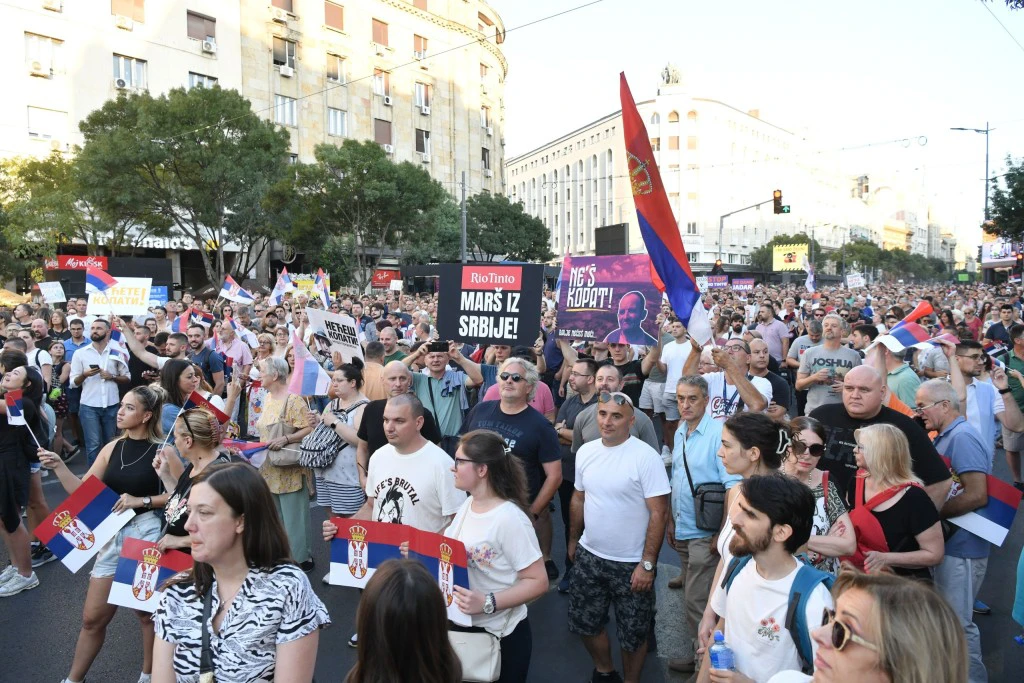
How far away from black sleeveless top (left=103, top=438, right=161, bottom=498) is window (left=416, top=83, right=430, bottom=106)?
173ft

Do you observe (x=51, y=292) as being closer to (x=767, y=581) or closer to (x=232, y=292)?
(x=232, y=292)

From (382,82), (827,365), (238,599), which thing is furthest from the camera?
(382,82)

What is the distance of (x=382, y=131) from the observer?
5184cm

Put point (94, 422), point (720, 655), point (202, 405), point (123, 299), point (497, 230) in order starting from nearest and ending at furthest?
point (720, 655), point (202, 405), point (94, 422), point (123, 299), point (497, 230)

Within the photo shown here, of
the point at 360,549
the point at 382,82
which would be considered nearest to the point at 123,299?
→ the point at 360,549

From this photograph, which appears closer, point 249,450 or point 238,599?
point 238,599

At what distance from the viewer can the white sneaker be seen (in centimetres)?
574

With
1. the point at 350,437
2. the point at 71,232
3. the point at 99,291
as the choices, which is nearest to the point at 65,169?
the point at 71,232

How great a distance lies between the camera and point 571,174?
101562 mm

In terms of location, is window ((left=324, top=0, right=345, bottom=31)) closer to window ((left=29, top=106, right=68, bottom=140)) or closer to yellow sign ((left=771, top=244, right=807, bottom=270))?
window ((left=29, top=106, right=68, bottom=140))

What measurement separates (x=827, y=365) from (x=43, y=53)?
41.5 m

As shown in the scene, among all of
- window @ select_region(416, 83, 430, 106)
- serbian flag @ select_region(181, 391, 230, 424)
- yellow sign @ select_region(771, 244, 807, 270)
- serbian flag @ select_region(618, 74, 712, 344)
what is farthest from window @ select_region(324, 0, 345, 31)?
serbian flag @ select_region(181, 391, 230, 424)

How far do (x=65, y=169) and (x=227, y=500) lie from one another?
35.8 meters

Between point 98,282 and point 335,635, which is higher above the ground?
point 98,282
